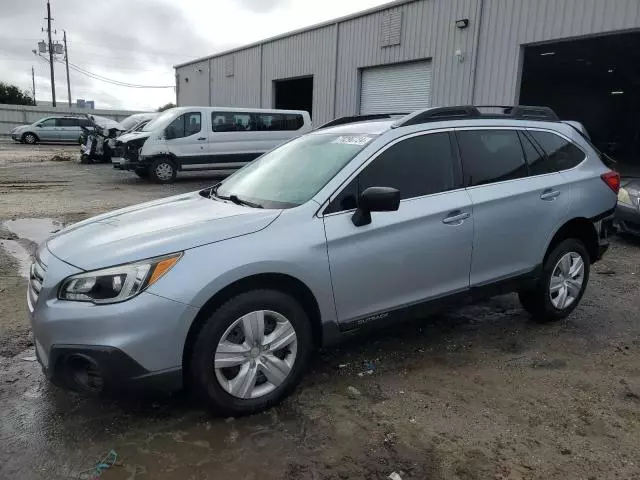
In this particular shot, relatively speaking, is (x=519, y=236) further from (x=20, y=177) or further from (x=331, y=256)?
(x=20, y=177)

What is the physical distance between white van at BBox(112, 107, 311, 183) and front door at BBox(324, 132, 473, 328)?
35.2ft

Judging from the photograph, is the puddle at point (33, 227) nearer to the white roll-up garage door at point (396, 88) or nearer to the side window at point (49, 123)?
the white roll-up garage door at point (396, 88)

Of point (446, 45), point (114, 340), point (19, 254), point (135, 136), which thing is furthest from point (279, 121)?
point (114, 340)

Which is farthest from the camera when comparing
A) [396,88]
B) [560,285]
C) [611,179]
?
[396,88]

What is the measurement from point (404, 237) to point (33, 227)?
721 centimetres

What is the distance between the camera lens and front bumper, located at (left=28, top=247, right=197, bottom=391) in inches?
104

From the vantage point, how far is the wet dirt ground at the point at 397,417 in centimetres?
271

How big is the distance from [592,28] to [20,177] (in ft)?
48.2

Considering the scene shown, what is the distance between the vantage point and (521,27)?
37.7ft

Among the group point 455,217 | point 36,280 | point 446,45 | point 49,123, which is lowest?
point 36,280

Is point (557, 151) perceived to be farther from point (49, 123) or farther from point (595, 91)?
point (49, 123)

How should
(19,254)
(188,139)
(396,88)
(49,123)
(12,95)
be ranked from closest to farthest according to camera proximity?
1. (19,254)
2. (188,139)
3. (396,88)
4. (49,123)
5. (12,95)

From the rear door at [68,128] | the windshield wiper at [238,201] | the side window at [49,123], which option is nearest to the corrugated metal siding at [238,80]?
the rear door at [68,128]

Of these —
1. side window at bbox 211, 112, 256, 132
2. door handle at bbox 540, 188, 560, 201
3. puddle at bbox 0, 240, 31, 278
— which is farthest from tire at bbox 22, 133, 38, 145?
door handle at bbox 540, 188, 560, 201
